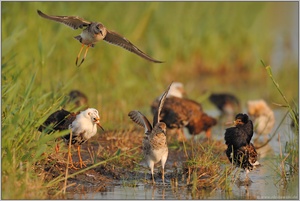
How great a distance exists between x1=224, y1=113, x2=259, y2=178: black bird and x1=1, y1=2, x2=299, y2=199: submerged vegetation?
0.22 m

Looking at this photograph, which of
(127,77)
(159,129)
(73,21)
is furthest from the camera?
(127,77)

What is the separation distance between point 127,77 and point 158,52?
1.65 metres

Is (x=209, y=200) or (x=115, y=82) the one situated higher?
(x=115, y=82)

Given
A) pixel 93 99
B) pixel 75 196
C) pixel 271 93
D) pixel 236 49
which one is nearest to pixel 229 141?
pixel 75 196

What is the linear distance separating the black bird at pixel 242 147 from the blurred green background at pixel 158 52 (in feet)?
8.56

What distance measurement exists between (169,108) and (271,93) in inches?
194

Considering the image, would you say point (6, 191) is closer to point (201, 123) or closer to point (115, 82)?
point (201, 123)

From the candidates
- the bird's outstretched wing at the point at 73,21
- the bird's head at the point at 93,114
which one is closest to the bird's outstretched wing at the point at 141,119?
the bird's head at the point at 93,114

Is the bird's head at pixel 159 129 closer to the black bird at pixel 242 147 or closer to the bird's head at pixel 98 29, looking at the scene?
the black bird at pixel 242 147

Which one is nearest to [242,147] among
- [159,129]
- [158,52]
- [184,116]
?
[159,129]

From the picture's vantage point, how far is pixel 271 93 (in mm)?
16094

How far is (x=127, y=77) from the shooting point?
15.0 metres

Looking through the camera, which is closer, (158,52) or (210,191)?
(210,191)

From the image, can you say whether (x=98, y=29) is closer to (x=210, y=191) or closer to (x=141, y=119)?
(x=141, y=119)
